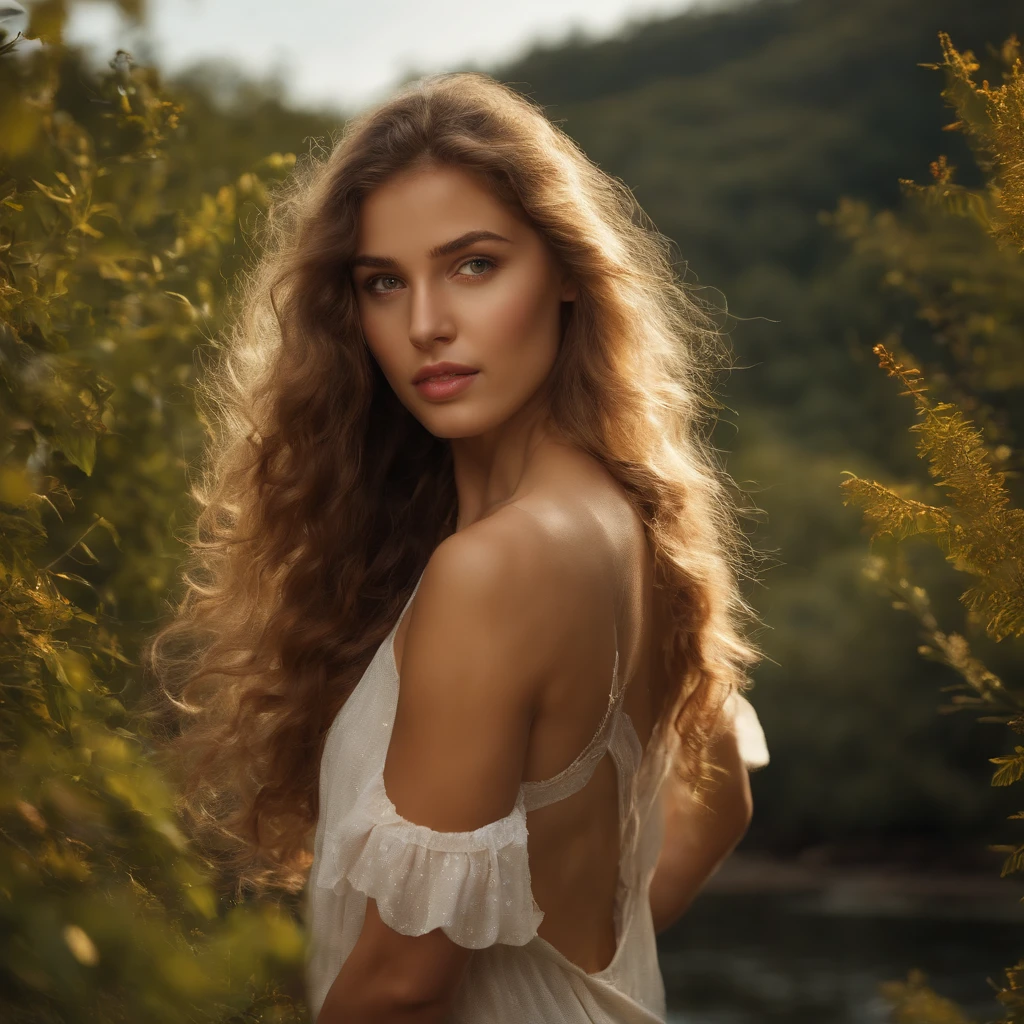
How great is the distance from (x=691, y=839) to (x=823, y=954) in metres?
4.59

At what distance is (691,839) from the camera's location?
229 centimetres

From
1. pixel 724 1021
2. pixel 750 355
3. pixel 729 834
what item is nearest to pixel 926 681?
pixel 724 1021

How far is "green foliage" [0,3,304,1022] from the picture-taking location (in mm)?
704

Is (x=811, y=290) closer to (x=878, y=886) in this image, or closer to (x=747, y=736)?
(x=878, y=886)

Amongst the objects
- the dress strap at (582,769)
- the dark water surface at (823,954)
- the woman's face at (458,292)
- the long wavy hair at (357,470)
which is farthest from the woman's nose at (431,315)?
the dark water surface at (823,954)

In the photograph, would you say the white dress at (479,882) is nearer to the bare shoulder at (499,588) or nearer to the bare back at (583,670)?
the bare back at (583,670)

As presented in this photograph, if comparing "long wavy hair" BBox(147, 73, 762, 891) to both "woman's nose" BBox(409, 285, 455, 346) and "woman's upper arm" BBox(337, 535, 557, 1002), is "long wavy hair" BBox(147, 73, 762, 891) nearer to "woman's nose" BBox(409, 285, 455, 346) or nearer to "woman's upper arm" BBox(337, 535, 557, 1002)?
"woman's nose" BBox(409, 285, 455, 346)

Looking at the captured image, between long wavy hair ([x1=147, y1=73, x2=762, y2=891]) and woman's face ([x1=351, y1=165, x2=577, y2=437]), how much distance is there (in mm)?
41

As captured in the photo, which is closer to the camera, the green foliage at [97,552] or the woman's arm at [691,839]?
the green foliage at [97,552]

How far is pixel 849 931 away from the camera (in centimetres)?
683

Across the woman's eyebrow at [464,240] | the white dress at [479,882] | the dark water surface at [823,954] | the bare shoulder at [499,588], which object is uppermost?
the woman's eyebrow at [464,240]

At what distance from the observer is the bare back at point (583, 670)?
1486 millimetres

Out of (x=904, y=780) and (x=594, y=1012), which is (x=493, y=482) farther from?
(x=904, y=780)

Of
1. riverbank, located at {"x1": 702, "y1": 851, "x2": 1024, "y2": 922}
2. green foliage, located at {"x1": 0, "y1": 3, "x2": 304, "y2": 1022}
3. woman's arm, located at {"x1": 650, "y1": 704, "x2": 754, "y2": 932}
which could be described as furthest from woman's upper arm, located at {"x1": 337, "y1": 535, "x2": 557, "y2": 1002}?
riverbank, located at {"x1": 702, "y1": 851, "x2": 1024, "y2": 922}
